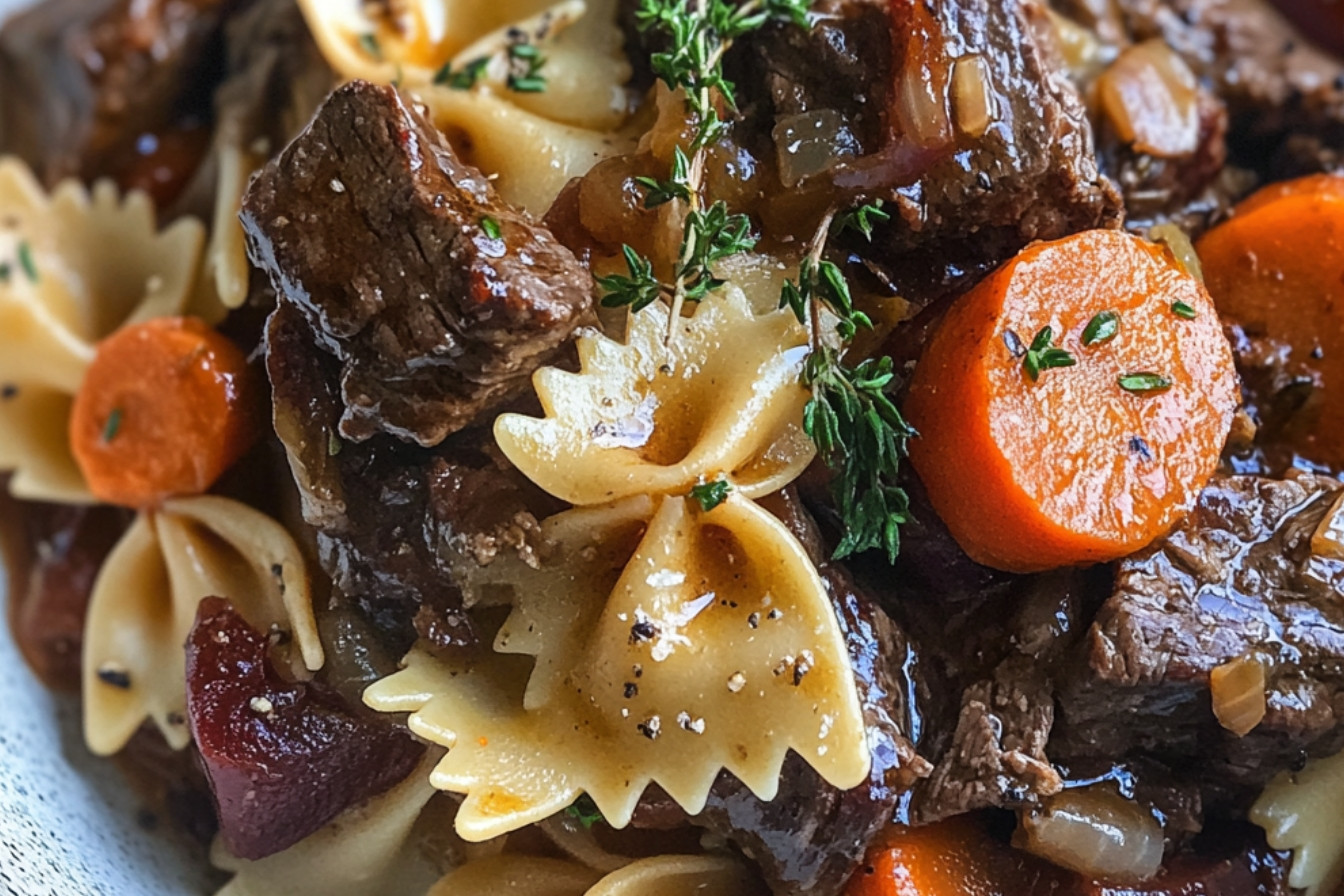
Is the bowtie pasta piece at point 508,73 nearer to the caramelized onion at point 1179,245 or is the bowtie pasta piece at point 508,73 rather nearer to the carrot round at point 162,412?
the carrot round at point 162,412

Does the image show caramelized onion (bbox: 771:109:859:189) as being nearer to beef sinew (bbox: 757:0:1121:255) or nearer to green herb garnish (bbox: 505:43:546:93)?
beef sinew (bbox: 757:0:1121:255)

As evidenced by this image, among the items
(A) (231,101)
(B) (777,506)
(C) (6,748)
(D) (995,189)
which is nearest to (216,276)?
(A) (231,101)

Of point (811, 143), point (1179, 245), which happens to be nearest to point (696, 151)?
point (811, 143)

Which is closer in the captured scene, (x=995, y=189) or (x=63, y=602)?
(x=995, y=189)

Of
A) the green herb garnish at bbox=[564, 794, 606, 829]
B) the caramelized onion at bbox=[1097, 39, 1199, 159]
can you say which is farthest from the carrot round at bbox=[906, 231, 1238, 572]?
the green herb garnish at bbox=[564, 794, 606, 829]

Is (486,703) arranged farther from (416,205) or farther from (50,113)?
(50,113)

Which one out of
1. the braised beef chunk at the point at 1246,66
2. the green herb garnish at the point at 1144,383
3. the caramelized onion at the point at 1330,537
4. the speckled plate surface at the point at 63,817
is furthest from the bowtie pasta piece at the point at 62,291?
the caramelized onion at the point at 1330,537

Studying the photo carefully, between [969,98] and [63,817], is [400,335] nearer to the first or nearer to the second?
[969,98]
